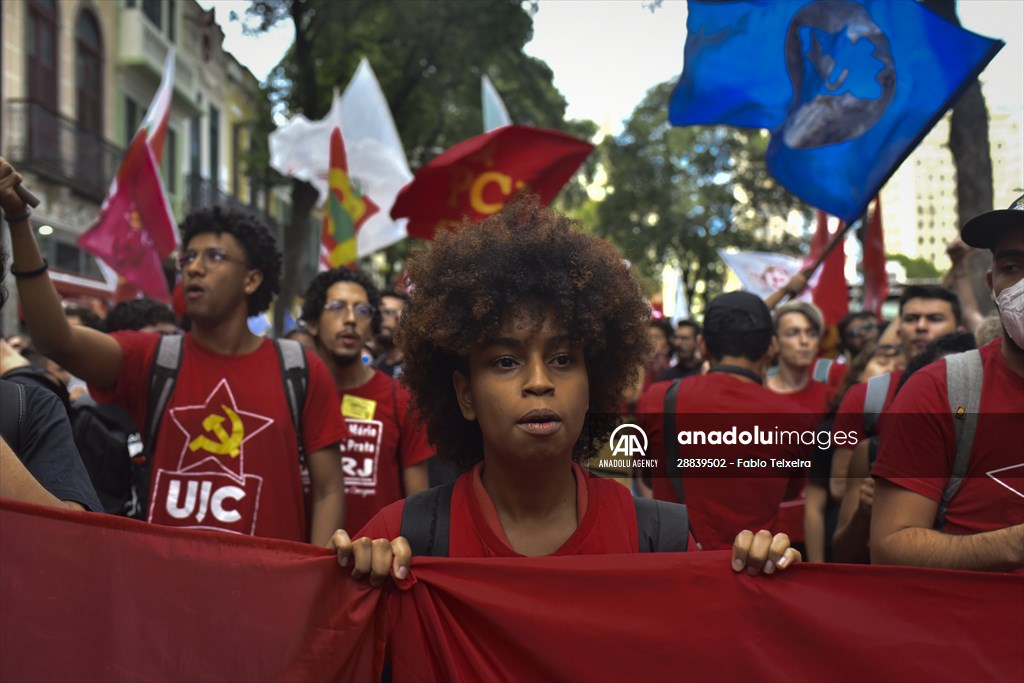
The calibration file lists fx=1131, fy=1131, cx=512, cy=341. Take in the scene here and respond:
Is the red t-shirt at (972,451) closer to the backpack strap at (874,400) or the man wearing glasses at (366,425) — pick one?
the backpack strap at (874,400)

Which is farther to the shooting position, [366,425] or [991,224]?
[366,425]

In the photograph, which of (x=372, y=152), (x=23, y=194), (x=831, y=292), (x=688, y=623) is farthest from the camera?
(x=372, y=152)

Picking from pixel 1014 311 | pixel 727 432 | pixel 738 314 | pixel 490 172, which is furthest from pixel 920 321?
pixel 490 172

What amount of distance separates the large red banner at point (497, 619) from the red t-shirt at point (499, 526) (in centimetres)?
10

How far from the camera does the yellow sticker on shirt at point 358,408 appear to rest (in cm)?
475

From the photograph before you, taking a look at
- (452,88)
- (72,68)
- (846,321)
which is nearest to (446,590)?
(846,321)

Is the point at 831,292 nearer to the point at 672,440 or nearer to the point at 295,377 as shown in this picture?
the point at 672,440

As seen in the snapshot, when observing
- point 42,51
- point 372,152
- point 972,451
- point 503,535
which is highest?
point 42,51

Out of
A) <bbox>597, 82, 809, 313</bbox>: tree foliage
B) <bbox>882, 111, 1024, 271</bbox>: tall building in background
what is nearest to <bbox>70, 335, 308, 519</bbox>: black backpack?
<bbox>882, 111, 1024, 271</bbox>: tall building in background

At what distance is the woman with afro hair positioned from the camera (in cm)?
244

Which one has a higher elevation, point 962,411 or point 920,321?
point 920,321

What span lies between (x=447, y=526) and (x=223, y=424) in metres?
1.58

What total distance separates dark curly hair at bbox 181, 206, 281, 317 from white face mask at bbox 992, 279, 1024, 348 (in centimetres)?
275

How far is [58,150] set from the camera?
20625 mm
